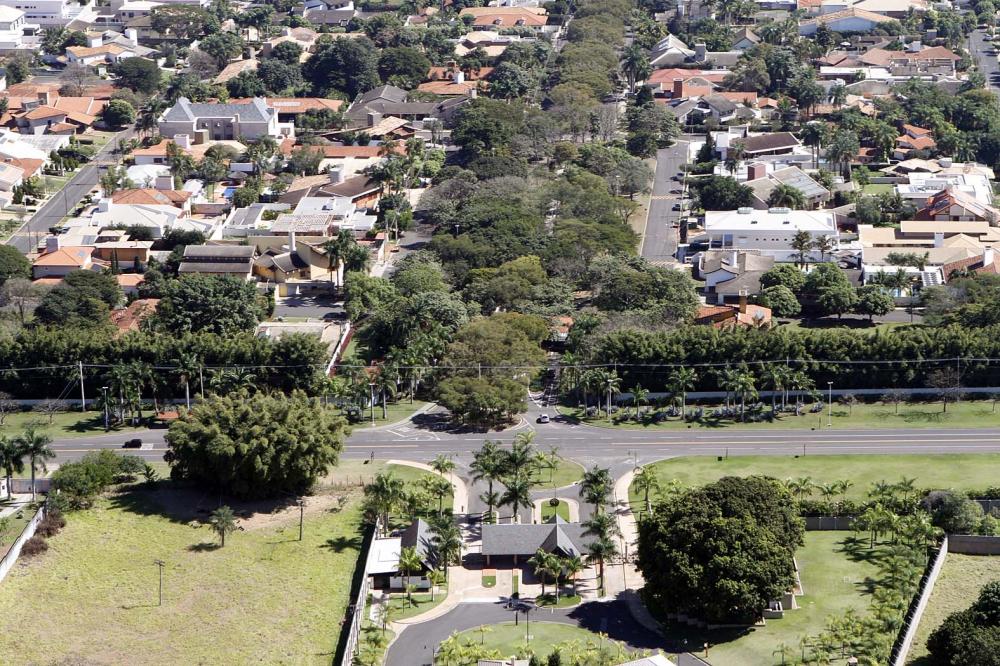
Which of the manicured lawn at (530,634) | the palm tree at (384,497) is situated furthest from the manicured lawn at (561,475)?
the manicured lawn at (530,634)

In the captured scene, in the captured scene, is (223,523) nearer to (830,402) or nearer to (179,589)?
(179,589)

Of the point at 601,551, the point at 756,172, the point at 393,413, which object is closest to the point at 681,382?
the point at 393,413

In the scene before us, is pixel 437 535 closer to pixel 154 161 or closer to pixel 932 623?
pixel 932 623

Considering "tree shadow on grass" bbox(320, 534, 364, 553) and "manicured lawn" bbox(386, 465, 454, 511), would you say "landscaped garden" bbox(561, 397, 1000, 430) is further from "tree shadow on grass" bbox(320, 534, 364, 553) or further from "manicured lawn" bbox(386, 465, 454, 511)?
"tree shadow on grass" bbox(320, 534, 364, 553)

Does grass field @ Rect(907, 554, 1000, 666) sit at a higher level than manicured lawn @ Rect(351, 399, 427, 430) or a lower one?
lower

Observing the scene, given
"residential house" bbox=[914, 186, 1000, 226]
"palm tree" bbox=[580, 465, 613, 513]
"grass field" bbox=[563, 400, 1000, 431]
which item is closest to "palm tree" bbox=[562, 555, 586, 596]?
"palm tree" bbox=[580, 465, 613, 513]

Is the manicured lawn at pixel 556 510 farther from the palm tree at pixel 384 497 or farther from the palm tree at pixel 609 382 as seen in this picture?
the palm tree at pixel 609 382
